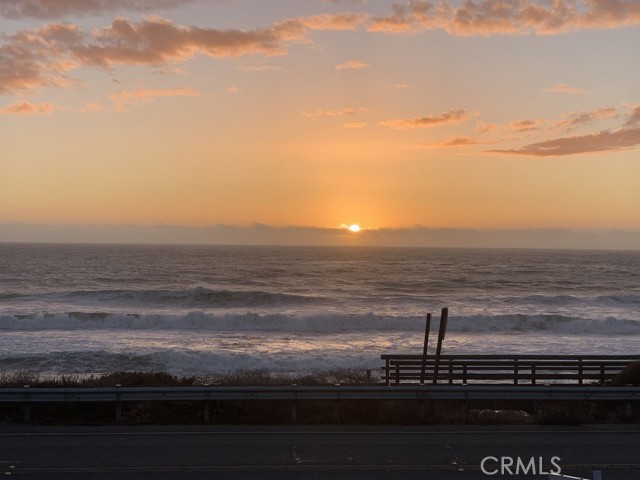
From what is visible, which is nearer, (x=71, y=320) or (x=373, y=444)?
(x=373, y=444)

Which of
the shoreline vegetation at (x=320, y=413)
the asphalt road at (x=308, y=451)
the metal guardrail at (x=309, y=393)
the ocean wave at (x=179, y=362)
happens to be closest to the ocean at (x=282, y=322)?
the ocean wave at (x=179, y=362)

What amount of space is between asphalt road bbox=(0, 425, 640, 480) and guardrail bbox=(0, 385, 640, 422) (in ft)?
2.90

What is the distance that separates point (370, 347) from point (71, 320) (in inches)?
925

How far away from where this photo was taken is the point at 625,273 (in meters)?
119

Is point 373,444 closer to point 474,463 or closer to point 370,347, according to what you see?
point 474,463

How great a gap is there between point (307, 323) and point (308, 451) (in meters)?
37.3

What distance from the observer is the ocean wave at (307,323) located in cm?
4709

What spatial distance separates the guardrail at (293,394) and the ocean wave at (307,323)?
31.5 m

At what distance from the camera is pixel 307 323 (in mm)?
48906

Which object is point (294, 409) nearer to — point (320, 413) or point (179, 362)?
point (320, 413)

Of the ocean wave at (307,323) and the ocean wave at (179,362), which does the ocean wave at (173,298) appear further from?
the ocean wave at (179,362)

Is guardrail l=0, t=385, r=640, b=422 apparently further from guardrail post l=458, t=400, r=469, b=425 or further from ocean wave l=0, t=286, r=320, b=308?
ocean wave l=0, t=286, r=320, b=308

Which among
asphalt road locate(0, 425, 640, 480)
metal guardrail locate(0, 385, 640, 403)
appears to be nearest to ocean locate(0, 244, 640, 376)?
metal guardrail locate(0, 385, 640, 403)

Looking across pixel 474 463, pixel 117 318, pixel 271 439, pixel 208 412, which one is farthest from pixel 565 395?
pixel 117 318
